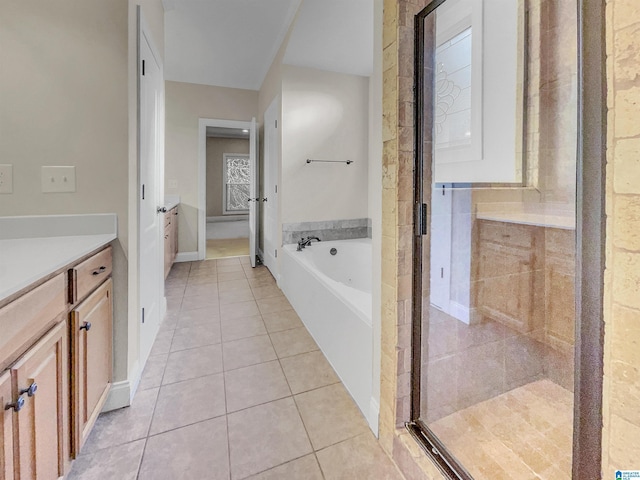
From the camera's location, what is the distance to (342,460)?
124 centimetres

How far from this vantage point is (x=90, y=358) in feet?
4.04

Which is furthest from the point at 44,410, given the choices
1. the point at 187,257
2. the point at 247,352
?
the point at 187,257

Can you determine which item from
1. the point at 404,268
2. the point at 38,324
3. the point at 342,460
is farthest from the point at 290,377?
the point at 38,324

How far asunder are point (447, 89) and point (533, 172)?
563mm

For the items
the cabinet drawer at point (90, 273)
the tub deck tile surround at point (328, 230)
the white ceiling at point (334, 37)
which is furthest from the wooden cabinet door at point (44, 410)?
the white ceiling at point (334, 37)

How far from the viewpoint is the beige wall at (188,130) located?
171 inches

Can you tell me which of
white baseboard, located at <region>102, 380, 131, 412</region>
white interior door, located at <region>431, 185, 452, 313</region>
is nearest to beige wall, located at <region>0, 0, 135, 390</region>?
white baseboard, located at <region>102, 380, 131, 412</region>

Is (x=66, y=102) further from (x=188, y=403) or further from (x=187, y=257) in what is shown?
(x=187, y=257)

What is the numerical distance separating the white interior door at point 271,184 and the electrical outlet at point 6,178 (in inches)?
85.5

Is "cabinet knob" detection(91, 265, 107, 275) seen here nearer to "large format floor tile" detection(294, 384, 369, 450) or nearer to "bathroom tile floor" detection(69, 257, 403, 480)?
"bathroom tile floor" detection(69, 257, 403, 480)

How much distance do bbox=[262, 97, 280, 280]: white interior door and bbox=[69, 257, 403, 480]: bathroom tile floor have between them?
133 cm

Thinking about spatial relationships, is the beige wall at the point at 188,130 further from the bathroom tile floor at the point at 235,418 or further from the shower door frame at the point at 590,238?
the shower door frame at the point at 590,238

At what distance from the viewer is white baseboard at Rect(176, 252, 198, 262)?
446 cm

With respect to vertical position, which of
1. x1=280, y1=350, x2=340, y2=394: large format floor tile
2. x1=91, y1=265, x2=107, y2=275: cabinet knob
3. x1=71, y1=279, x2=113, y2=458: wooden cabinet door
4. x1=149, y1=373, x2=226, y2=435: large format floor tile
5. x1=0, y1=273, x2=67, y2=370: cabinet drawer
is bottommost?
x1=149, y1=373, x2=226, y2=435: large format floor tile
